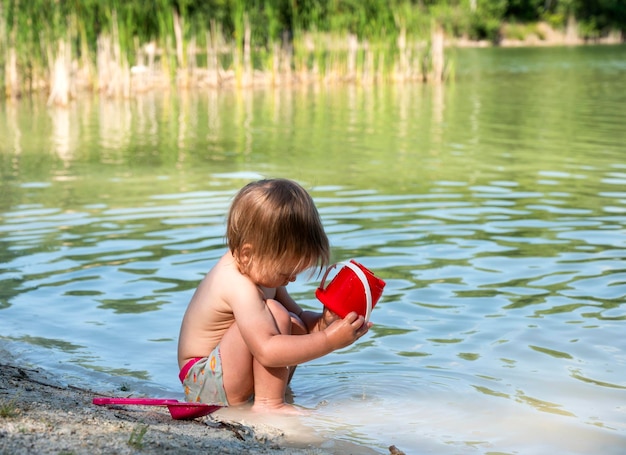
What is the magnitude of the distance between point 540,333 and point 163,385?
1982 millimetres

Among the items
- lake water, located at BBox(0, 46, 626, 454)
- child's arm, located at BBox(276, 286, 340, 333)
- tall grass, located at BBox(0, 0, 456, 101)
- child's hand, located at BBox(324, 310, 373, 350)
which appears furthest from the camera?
tall grass, located at BBox(0, 0, 456, 101)

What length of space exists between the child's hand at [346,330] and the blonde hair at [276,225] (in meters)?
0.26

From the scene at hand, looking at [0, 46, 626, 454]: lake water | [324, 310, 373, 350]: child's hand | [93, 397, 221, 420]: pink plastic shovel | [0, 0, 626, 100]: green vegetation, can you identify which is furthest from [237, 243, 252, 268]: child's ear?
[0, 0, 626, 100]: green vegetation

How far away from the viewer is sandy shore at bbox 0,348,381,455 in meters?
2.70

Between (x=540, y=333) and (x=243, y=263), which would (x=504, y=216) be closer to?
(x=540, y=333)

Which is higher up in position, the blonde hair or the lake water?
the blonde hair

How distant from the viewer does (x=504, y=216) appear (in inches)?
307

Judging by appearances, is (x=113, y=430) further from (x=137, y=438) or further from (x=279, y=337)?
(x=279, y=337)

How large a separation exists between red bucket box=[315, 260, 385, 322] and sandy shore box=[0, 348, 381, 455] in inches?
19.5

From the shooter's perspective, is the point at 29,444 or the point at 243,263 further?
the point at 243,263

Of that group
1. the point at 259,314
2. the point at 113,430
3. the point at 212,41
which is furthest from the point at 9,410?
the point at 212,41

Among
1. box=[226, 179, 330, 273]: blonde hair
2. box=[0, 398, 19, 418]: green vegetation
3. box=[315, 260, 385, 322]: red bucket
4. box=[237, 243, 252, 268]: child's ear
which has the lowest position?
box=[0, 398, 19, 418]: green vegetation

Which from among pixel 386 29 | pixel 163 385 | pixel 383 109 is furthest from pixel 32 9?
pixel 163 385

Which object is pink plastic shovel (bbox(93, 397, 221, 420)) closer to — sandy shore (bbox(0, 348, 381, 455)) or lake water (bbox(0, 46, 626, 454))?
sandy shore (bbox(0, 348, 381, 455))
